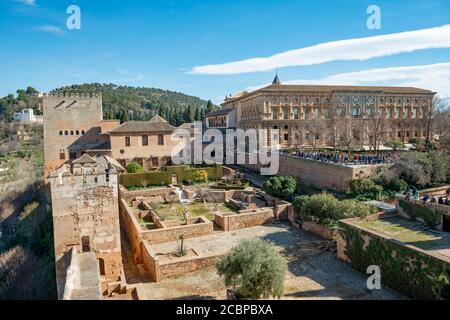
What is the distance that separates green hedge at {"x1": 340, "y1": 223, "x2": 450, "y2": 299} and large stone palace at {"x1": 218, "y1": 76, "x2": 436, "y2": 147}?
27881 mm

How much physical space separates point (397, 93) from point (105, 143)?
3781 centimetres

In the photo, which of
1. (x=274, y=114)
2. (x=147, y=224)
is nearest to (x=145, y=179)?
(x=147, y=224)

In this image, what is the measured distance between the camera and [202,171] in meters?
30.1

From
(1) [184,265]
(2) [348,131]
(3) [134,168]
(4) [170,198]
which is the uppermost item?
(2) [348,131]

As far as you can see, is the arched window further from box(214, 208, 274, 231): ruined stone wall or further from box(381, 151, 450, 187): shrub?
box(381, 151, 450, 187): shrub

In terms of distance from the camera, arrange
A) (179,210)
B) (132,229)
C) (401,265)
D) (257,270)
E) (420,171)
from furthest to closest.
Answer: (179,210), (420,171), (132,229), (401,265), (257,270)

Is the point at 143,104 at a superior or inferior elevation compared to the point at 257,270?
superior

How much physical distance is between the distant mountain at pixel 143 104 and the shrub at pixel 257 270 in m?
31.8

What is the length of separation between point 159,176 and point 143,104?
105 meters

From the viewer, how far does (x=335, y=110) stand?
1719 inches

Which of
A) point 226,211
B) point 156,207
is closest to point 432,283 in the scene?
point 226,211

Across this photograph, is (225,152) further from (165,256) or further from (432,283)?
(432,283)

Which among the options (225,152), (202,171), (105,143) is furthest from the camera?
(225,152)

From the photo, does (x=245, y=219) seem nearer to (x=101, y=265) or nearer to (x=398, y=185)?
(x=101, y=265)
